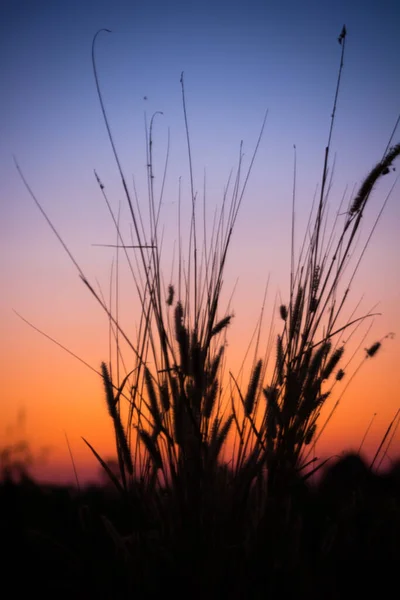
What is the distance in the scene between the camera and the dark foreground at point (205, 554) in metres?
1.63

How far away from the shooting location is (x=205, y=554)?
168cm

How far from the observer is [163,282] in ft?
6.75

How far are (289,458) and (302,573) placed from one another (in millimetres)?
428

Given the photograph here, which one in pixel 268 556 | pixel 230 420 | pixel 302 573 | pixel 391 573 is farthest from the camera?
pixel 230 420

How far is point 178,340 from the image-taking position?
1786mm

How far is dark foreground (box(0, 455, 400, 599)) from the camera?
5.35ft

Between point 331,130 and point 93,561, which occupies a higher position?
point 331,130

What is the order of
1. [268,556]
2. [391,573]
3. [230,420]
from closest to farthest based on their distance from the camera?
[268,556] → [391,573] → [230,420]

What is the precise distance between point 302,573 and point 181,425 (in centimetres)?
48

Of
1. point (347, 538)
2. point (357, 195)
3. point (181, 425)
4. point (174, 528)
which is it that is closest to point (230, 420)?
point (181, 425)

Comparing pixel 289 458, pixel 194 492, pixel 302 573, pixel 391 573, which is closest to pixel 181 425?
pixel 194 492

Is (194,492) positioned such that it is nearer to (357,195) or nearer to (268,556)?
(268,556)

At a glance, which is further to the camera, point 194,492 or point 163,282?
point 163,282

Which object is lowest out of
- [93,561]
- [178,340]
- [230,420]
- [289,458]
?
[93,561]
